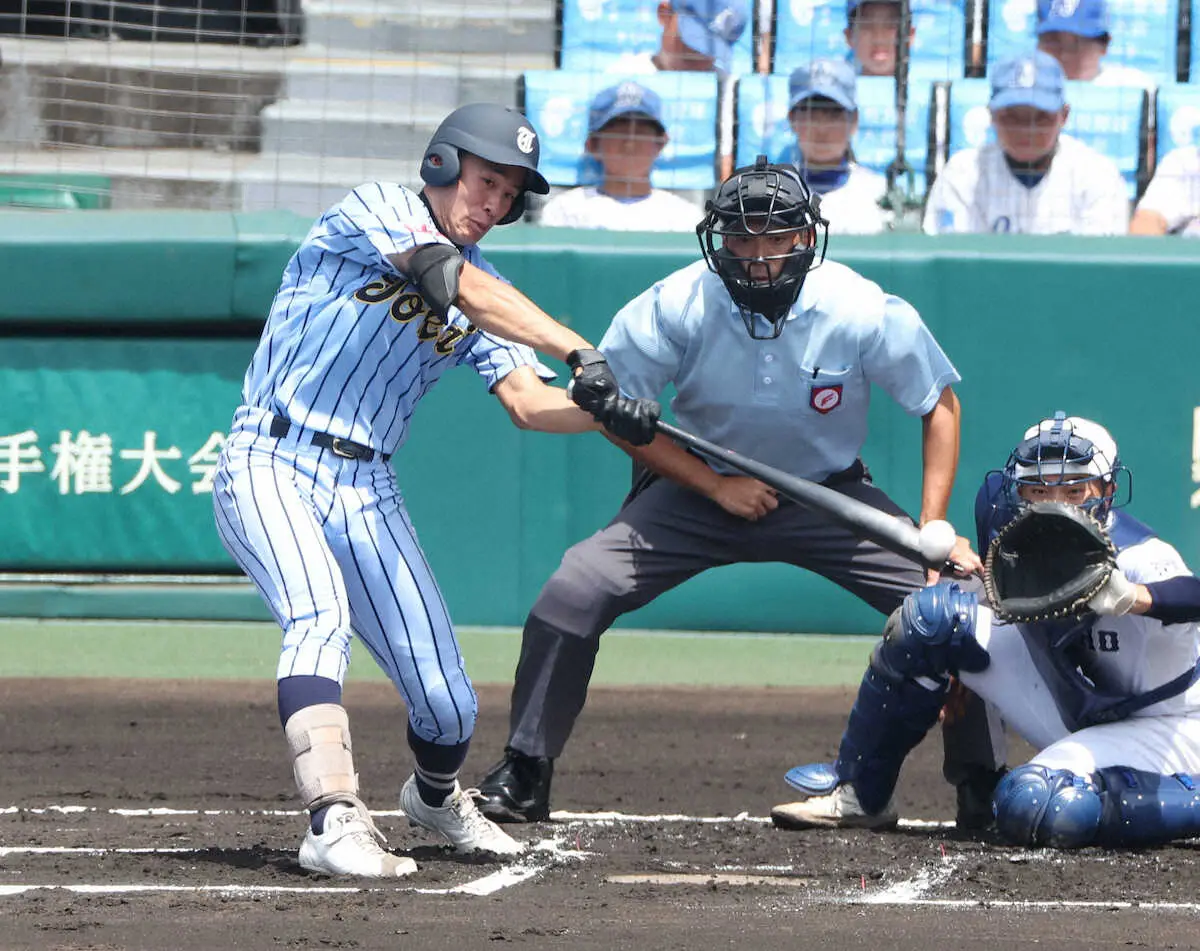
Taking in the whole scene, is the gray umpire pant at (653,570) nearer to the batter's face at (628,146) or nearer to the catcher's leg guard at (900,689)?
the catcher's leg guard at (900,689)

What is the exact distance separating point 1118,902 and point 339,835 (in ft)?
4.86

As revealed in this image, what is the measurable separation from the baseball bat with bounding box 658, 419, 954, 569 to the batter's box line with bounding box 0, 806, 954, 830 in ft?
3.00

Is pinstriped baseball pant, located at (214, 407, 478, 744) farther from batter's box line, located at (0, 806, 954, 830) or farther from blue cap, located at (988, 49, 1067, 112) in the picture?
blue cap, located at (988, 49, 1067, 112)

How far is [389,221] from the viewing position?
387 centimetres

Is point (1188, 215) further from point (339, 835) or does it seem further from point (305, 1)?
point (339, 835)

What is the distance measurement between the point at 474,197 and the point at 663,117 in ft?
12.3

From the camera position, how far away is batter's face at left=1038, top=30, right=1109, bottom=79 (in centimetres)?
791

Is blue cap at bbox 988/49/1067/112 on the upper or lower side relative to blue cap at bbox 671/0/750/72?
lower

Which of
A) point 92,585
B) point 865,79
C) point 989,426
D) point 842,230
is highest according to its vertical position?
point 865,79

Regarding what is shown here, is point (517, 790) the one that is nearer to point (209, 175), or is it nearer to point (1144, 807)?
point (1144, 807)

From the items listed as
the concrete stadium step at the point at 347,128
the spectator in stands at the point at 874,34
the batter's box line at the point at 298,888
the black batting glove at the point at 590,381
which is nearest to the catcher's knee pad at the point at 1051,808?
the batter's box line at the point at 298,888

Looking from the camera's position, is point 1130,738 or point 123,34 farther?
point 123,34

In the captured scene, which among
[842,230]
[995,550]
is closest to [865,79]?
[842,230]

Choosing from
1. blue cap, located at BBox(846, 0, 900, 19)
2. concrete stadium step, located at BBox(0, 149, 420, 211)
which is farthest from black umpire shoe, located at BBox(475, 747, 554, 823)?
blue cap, located at BBox(846, 0, 900, 19)
